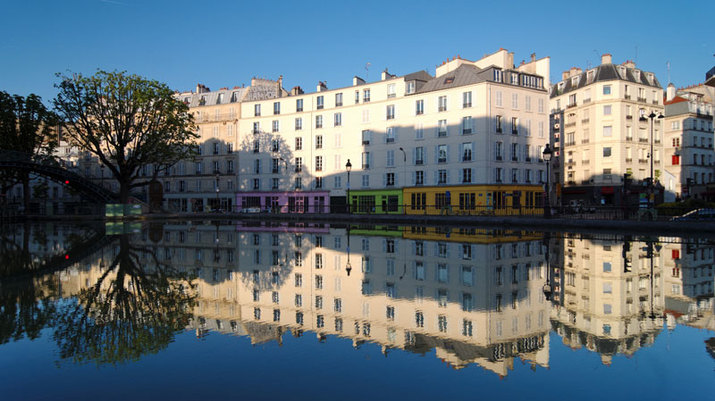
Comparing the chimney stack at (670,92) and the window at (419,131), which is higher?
the chimney stack at (670,92)

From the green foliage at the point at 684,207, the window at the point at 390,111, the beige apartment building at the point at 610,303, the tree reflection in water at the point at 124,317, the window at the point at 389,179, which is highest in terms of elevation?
the window at the point at 390,111

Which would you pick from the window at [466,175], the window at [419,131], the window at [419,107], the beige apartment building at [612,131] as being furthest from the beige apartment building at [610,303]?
the beige apartment building at [612,131]

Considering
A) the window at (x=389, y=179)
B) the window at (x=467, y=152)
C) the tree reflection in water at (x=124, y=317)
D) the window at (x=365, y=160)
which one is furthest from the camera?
the window at (x=365, y=160)

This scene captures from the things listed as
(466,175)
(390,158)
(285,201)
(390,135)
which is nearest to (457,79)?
(390,135)

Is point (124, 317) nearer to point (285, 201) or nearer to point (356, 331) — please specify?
point (356, 331)

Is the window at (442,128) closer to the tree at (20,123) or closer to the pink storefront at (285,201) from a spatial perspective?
the pink storefront at (285,201)

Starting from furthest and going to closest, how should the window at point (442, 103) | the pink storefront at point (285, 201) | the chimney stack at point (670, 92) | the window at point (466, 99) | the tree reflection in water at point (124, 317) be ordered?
1. the chimney stack at point (670, 92)
2. the pink storefront at point (285, 201)
3. the window at point (442, 103)
4. the window at point (466, 99)
5. the tree reflection in water at point (124, 317)

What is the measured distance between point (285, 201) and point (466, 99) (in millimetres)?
27863

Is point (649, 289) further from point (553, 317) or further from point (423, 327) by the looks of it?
point (423, 327)

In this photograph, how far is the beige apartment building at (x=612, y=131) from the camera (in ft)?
186

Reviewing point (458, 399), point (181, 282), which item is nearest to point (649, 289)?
point (458, 399)

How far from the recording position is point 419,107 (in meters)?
51.8

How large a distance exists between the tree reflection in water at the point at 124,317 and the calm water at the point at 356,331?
0.04m

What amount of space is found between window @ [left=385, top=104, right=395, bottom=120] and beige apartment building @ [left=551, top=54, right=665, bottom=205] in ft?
87.7
